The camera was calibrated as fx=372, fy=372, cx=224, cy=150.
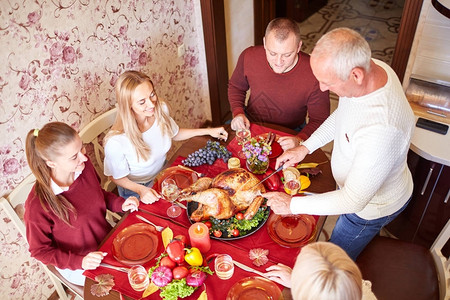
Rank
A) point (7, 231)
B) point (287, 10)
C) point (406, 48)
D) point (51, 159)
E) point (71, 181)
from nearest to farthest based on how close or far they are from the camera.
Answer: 1. point (51, 159)
2. point (71, 181)
3. point (7, 231)
4. point (406, 48)
5. point (287, 10)

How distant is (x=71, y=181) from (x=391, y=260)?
1.56 metres

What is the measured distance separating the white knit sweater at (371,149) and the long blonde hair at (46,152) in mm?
1017

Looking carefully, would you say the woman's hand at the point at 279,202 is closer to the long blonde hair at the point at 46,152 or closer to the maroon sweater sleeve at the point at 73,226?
the maroon sweater sleeve at the point at 73,226

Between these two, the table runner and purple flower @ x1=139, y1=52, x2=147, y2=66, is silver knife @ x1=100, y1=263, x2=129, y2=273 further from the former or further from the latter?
purple flower @ x1=139, y1=52, x2=147, y2=66

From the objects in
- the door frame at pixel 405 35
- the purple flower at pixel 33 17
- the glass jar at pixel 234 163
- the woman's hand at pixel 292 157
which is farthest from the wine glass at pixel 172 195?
the door frame at pixel 405 35

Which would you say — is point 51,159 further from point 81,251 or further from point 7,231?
point 7,231

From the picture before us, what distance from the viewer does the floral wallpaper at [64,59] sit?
1787 millimetres

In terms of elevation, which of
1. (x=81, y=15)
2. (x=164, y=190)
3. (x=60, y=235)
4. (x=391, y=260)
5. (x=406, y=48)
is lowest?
(x=391, y=260)

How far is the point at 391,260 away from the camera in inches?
70.2

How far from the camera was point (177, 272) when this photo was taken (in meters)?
1.42

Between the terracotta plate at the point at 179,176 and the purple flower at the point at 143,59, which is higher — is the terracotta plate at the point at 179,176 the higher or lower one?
the lower one

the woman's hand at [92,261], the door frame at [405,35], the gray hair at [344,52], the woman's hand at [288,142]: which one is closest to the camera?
the gray hair at [344,52]

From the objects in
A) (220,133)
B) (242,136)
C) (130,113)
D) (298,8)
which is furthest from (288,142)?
(298,8)

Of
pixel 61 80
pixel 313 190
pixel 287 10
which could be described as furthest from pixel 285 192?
pixel 287 10
